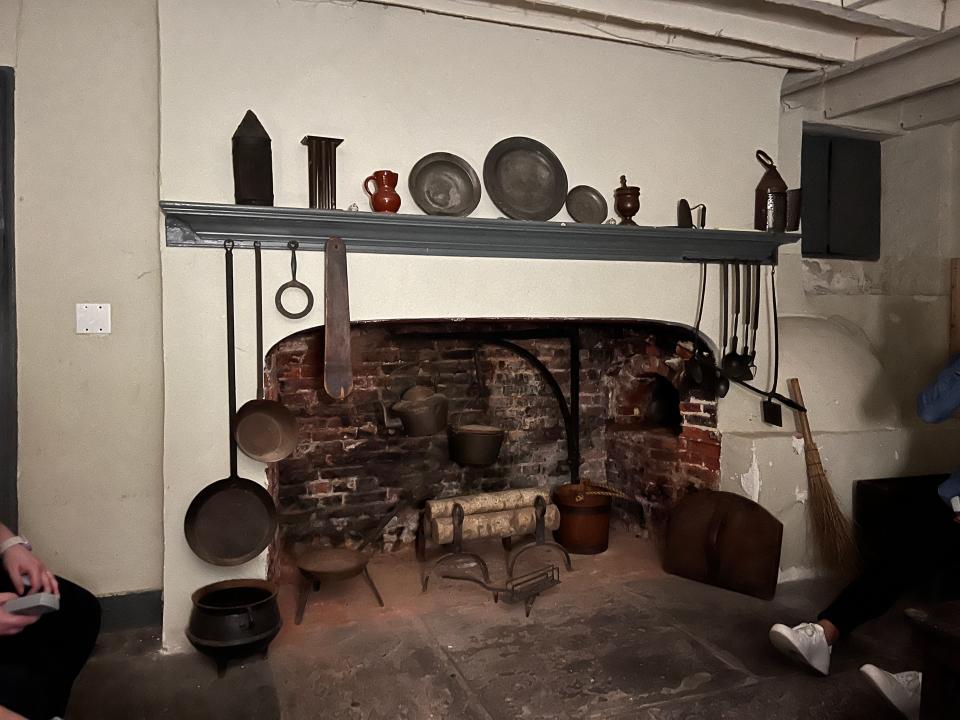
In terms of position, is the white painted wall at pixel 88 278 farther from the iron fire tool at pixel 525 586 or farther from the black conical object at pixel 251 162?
the iron fire tool at pixel 525 586

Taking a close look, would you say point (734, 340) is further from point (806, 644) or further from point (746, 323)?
point (806, 644)

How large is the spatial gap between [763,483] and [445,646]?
1.68 meters

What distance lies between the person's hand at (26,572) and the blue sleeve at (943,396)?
3.12 metres

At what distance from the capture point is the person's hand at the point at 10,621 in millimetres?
1651

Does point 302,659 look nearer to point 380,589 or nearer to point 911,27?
point 380,589

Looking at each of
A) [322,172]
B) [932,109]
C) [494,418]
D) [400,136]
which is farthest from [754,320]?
[322,172]

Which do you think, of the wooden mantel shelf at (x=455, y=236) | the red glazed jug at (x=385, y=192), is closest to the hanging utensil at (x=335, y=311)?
the wooden mantel shelf at (x=455, y=236)

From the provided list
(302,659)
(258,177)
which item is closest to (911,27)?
(258,177)

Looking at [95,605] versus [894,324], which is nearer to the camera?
[95,605]

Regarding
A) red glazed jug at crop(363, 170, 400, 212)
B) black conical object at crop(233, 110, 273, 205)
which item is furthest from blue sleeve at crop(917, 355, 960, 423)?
black conical object at crop(233, 110, 273, 205)

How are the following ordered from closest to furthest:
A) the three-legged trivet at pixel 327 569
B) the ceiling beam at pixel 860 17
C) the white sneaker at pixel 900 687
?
the white sneaker at pixel 900 687 → the ceiling beam at pixel 860 17 → the three-legged trivet at pixel 327 569

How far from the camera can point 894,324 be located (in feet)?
14.1

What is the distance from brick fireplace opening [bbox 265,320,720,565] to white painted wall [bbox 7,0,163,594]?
2.07 ft

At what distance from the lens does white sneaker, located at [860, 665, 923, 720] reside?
7.50 feet
